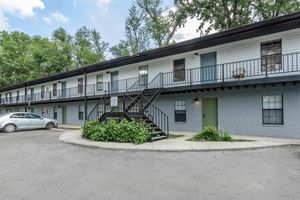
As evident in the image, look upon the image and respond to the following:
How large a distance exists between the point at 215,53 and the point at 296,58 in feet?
14.0

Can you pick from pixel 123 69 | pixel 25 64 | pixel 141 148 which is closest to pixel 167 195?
pixel 141 148

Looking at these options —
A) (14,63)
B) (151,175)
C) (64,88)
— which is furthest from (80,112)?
(14,63)

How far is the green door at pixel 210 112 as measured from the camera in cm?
1398

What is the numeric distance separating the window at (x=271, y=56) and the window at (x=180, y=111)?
500 cm

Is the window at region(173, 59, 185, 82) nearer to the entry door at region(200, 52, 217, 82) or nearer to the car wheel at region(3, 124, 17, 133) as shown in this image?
the entry door at region(200, 52, 217, 82)

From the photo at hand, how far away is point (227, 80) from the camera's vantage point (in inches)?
524

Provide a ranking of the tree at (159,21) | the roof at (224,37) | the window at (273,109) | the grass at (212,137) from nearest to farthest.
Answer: the roof at (224,37)
the grass at (212,137)
the window at (273,109)
the tree at (159,21)

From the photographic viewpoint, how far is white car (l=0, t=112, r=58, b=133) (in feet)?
57.5

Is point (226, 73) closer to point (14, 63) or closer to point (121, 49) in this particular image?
point (121, 49)

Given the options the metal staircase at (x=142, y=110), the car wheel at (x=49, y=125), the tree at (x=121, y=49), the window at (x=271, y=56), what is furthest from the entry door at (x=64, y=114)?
the window at (x=271, y=56)

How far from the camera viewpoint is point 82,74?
23.6 meters

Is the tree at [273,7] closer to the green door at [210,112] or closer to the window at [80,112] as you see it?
the green door at [210,112]

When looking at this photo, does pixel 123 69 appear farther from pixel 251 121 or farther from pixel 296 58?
pixel 296 58

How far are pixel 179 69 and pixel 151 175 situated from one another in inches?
423
